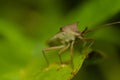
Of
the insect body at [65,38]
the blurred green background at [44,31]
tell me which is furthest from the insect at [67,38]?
the blurred green background at [44,31]

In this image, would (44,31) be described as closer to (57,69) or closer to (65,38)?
(65,38)

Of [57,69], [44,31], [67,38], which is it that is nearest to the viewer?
[57,69]

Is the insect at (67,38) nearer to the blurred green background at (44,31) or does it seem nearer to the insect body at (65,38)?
the insect body at (65,38)

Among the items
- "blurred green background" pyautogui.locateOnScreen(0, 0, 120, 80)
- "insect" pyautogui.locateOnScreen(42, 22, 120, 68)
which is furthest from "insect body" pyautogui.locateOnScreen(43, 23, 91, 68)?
"blurred green background" pyautogui.locateOnScreen(0, 0, 120, 80)

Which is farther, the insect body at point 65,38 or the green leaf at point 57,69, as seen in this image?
the insect body at point 65,38

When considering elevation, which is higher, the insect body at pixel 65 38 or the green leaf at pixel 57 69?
the insect body at pixel 65 38

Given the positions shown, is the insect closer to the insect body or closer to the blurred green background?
the insect body

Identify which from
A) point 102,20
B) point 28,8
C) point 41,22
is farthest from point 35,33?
point 102,20

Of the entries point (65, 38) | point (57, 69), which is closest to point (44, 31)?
point (65, 38)

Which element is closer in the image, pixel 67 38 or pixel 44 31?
pixel 67 38
